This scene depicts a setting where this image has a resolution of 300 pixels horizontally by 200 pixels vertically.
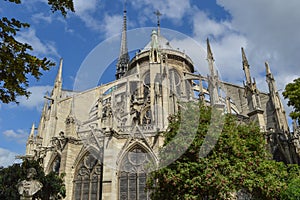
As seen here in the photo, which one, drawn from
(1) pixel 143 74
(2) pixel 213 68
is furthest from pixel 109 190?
(1) pixel 143 74

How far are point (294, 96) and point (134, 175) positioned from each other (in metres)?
10.3

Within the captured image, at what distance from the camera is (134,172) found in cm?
1683

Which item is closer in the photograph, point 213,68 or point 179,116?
point 179,116

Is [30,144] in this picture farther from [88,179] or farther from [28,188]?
[28,188]

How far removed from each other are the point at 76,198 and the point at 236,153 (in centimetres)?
1145

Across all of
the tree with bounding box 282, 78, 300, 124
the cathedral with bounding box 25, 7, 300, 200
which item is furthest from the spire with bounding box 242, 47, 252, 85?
the tree with bounding box 282, 78, 300, 124

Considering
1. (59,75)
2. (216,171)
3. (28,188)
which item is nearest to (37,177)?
(28,188)

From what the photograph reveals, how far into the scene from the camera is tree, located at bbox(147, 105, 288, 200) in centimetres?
952

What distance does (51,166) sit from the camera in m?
19.7

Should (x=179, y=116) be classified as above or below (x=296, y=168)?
above

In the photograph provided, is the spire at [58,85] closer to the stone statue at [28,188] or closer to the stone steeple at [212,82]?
the stone steeple at [212,82]

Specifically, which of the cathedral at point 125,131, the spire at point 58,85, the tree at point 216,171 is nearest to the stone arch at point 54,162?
the cathedral at point 125,131

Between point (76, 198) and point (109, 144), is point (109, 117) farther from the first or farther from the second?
point (76, 198)

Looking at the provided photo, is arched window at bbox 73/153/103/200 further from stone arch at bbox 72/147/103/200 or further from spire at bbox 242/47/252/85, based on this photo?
spire at bbox 242/47/252/85
